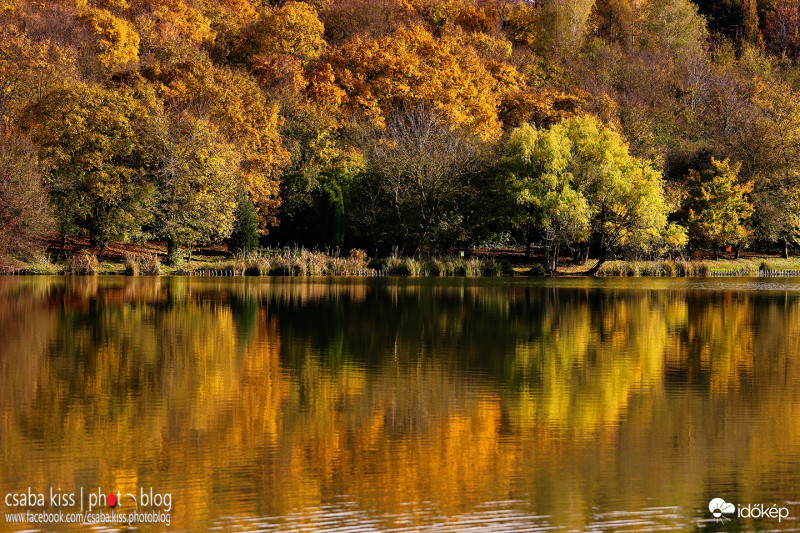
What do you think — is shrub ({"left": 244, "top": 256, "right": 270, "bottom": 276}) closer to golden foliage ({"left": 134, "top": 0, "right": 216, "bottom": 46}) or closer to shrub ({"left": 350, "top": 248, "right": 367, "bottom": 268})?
shrub ({"left": 350, "top": 248, "right": 367, "bottom": 268})

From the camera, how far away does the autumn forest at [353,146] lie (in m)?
52.8

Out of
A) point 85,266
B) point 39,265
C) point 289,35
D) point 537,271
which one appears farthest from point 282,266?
point 289,35

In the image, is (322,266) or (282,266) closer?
(282,266)

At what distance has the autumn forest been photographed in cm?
5275

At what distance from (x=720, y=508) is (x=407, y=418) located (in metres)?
4.69

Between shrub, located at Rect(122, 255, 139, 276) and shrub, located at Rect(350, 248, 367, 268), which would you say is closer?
shrub, located at Rect(122, 255, 139, 276)

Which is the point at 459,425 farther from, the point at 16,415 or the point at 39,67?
the point at 39,67

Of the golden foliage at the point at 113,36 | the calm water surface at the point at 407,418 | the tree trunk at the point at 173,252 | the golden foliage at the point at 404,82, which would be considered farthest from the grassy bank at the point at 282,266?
the golden foliage at the point at 113,36

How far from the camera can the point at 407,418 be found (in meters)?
12.8

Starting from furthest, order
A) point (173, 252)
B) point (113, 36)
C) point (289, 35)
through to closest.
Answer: point (289, 35) → point (113, 36) → point (173, 252)

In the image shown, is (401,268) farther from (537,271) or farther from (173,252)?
(173,252)

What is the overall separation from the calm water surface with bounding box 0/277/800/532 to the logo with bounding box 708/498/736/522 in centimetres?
9

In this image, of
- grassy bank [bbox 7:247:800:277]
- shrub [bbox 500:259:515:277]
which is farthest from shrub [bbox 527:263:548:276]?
shrub [bbox 500:259:515:277]

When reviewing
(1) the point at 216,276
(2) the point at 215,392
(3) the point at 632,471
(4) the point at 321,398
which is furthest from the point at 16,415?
(1) the point at 216,276
